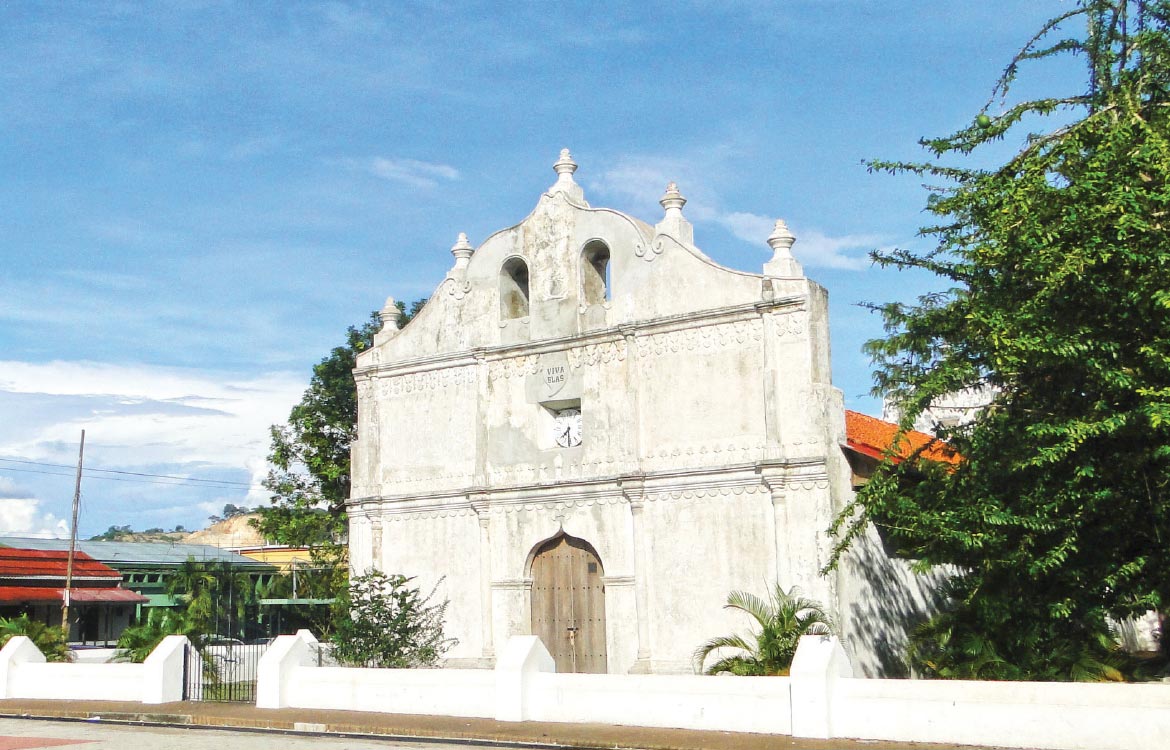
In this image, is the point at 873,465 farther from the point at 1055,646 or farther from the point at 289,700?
the point at 289,700

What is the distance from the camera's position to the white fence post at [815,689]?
13.9m

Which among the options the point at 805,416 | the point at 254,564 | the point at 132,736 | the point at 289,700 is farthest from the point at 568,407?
the point at 254,564

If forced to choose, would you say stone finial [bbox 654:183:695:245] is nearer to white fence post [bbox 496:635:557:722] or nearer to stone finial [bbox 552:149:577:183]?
stone finial [bbox 552:149:577:183]

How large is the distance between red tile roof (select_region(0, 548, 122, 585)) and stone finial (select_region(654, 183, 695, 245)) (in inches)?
1308

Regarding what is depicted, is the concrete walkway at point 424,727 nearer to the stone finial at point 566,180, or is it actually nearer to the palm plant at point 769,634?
the palm plant at point 769,634

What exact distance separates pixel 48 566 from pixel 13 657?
26.7m

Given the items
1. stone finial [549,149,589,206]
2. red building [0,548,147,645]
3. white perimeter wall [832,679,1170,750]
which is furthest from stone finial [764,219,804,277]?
red building [0,548,147,645]

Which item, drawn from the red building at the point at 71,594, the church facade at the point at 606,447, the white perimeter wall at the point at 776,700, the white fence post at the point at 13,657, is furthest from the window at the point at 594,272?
the red building at the point at 71,594

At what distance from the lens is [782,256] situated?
66.1ft

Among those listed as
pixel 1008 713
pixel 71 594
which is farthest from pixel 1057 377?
pixel 71 594

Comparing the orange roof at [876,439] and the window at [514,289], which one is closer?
the orange roof at [876,439]

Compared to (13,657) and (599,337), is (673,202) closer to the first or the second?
(599,337)

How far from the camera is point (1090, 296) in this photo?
14.0 m

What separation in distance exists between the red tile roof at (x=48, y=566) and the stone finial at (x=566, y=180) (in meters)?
31.2
